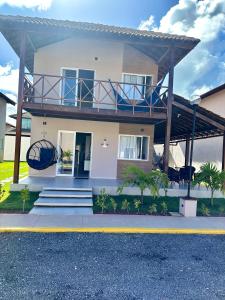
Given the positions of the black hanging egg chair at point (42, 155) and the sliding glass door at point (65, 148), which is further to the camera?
the sliding glass door at point (65, 148)

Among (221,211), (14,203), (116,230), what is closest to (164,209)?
(221,211)

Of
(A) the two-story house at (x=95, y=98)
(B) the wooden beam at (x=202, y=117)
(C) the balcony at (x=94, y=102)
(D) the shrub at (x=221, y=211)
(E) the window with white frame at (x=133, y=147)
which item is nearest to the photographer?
(D) the shrub at (x=221, y=211)

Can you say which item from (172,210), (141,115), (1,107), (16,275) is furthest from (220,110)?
(1,107)

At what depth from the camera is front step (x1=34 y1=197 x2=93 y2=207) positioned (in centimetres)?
830

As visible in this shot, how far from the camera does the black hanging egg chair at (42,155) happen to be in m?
11.2

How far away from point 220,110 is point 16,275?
16501 mm

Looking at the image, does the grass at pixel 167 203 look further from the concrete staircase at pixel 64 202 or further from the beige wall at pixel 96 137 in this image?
the beige wall at pixel 96 137

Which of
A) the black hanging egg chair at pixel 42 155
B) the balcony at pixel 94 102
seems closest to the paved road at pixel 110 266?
the black hanging egg chair at pixel 42 155

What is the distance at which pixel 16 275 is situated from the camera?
13.5 feet

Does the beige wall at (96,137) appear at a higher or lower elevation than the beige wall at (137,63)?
lower

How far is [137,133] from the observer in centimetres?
1311

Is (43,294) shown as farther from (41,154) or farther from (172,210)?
(41,154)

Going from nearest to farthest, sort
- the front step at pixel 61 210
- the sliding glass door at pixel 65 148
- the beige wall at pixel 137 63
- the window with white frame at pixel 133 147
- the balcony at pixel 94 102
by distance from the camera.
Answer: the front step at pixel 61 210
the balcony at pixel 94 102
the sliding glass door at pixel 65 148
the beige wall at pixel 137 63
the window with white frame at pixel 133 147

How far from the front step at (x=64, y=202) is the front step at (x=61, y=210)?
0.14m
